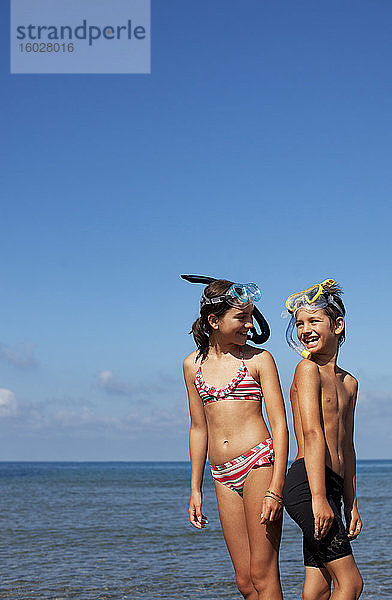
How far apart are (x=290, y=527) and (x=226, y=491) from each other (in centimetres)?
1055

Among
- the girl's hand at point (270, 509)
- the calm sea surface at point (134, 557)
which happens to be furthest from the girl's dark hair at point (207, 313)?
the calm sea surface at point (134, 557)

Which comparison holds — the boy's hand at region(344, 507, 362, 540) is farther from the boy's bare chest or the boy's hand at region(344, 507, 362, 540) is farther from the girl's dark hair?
the girl's dark hair

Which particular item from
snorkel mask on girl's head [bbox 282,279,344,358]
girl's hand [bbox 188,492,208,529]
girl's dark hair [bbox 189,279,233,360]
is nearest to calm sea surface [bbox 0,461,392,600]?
girl's hand [bbox 188,492,208,529]

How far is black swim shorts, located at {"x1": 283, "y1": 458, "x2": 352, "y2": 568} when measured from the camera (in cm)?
385

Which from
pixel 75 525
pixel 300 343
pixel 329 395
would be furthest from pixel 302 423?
pixel 75 525

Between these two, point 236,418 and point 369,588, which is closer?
point 236,418

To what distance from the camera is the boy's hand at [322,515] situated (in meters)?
3.80

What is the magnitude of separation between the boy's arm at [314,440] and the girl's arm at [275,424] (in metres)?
0.24

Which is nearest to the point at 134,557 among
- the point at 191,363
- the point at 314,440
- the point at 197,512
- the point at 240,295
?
the point at 197,512

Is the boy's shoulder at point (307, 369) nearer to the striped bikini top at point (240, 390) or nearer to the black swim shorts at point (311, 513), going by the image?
the striped bikini top at point (240, 390)

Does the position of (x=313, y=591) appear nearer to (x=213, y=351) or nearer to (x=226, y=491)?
(x=226, y=491)

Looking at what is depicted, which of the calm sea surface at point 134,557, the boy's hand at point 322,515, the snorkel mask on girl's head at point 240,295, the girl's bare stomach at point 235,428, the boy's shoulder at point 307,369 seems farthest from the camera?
the calm sea surface at point 134,557

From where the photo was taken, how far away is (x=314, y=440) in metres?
3.87

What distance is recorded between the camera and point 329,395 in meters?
4.05
